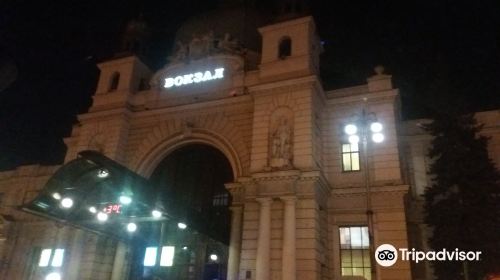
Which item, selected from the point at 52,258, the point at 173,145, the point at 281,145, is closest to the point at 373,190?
the point at 281,145

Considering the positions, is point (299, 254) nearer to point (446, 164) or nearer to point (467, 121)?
point (446, 164)

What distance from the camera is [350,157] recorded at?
2378cm

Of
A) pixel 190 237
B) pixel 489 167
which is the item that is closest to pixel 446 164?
pixel 489 167

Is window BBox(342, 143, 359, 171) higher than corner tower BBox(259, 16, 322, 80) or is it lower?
lower

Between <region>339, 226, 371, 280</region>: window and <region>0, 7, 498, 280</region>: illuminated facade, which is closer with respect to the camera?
<region>0, 7, 498, 280</region>: illuminated facade

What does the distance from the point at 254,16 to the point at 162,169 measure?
46.8 feet

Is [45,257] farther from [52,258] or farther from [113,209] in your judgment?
[113,209]

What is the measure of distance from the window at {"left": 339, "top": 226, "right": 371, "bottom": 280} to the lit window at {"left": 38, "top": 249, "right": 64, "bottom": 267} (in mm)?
17139

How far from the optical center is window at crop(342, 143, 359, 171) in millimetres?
23500

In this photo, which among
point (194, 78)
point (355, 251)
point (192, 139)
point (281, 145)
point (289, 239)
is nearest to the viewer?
point (289, 239)

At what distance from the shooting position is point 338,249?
863 inches

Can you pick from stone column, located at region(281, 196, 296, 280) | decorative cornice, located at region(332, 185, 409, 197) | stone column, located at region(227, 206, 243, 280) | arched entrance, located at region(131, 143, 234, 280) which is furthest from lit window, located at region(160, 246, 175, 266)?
decorative cornice, located at region(332, 185, 409, 197)

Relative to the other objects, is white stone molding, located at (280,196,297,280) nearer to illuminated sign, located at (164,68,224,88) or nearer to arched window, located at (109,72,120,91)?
illuminated sign, located at (164,68,224,88)

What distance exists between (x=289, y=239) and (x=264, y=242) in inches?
52.8
